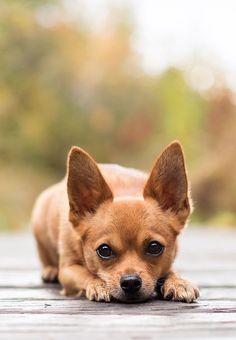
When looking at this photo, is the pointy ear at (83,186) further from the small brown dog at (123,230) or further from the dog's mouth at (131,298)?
the dog's mouth at (131,298)

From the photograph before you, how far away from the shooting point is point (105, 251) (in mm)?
3340

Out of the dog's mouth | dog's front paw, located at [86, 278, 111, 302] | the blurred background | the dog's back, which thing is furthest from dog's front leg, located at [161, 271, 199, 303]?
the blurred background

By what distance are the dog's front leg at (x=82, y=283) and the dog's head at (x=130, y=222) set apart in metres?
0.04

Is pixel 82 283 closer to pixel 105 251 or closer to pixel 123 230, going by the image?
pixel 105 251

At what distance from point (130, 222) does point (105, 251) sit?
0.58 feet

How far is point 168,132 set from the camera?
41.6ft

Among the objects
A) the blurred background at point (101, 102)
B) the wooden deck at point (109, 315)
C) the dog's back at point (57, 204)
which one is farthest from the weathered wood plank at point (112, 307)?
the blurred background at point (101, 102)

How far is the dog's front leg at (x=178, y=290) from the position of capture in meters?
Result: 3.29

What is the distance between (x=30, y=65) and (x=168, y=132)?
2585mm

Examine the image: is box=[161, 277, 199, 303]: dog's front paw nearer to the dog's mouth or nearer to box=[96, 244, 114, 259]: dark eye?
the dog's mouth

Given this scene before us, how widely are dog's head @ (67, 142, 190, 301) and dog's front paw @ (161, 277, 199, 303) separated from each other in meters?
0.07

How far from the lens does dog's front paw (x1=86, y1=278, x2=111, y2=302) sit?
129 inches

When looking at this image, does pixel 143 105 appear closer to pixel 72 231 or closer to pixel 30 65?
pixel 30 65

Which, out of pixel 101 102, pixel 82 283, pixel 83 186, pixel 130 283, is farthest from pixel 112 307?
pixel 101 102
